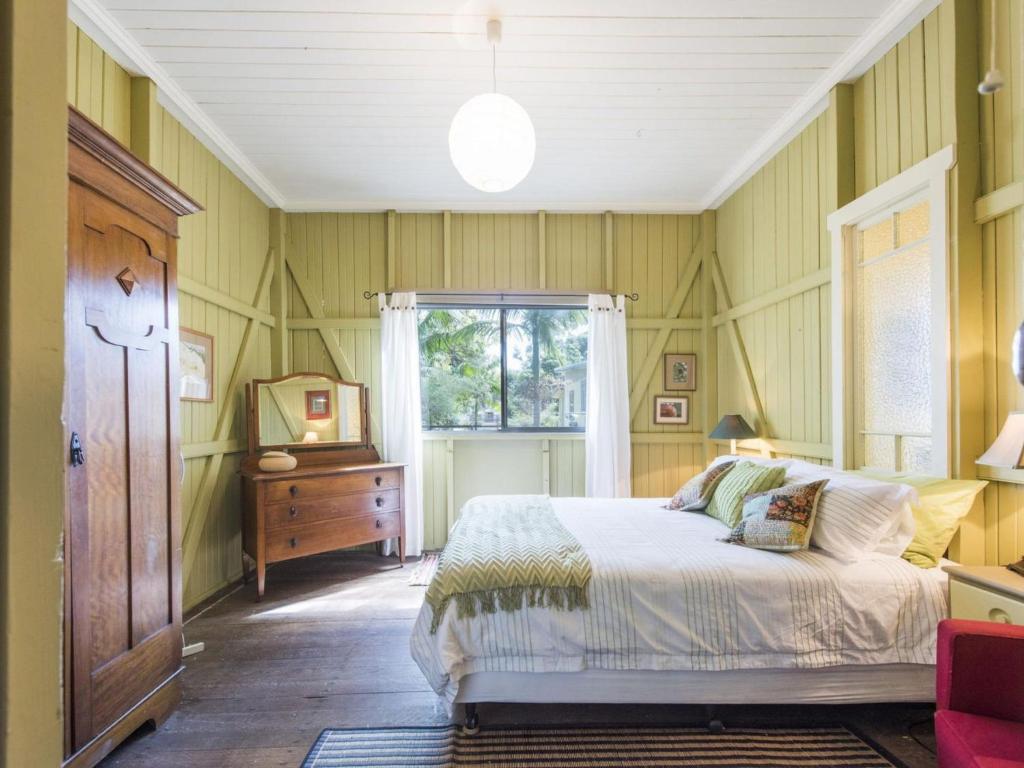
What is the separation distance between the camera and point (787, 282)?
12.4 feet

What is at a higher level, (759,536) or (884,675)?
(759,536)

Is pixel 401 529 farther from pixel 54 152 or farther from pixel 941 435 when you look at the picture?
pixel 54 152

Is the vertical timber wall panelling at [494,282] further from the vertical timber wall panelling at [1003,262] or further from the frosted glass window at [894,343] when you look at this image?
the vertical timber wall panelling at [1003,262]

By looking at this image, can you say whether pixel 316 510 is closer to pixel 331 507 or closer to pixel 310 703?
pixel 331 507

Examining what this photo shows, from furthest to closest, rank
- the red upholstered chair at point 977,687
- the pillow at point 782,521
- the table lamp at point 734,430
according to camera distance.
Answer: the table lamp at point 734,430, the pillow at point 782,521, the red upholstered chair at point 977,687

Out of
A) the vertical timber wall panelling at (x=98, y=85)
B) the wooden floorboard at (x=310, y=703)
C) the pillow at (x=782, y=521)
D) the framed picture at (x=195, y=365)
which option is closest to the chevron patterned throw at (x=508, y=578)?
the wooden floorboard at (x=310, y=703)

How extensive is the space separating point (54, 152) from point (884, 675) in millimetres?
2821

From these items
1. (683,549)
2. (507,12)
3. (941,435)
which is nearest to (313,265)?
(507,12)

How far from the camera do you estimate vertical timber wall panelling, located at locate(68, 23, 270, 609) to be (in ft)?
9.80

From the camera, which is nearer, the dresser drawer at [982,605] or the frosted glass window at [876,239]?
the dresser drawer at [982,605]

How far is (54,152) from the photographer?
0.52m

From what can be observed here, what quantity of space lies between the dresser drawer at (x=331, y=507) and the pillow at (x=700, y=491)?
6.97 ft

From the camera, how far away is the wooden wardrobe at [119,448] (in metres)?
1.81

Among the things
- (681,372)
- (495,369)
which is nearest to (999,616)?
(681,372)
